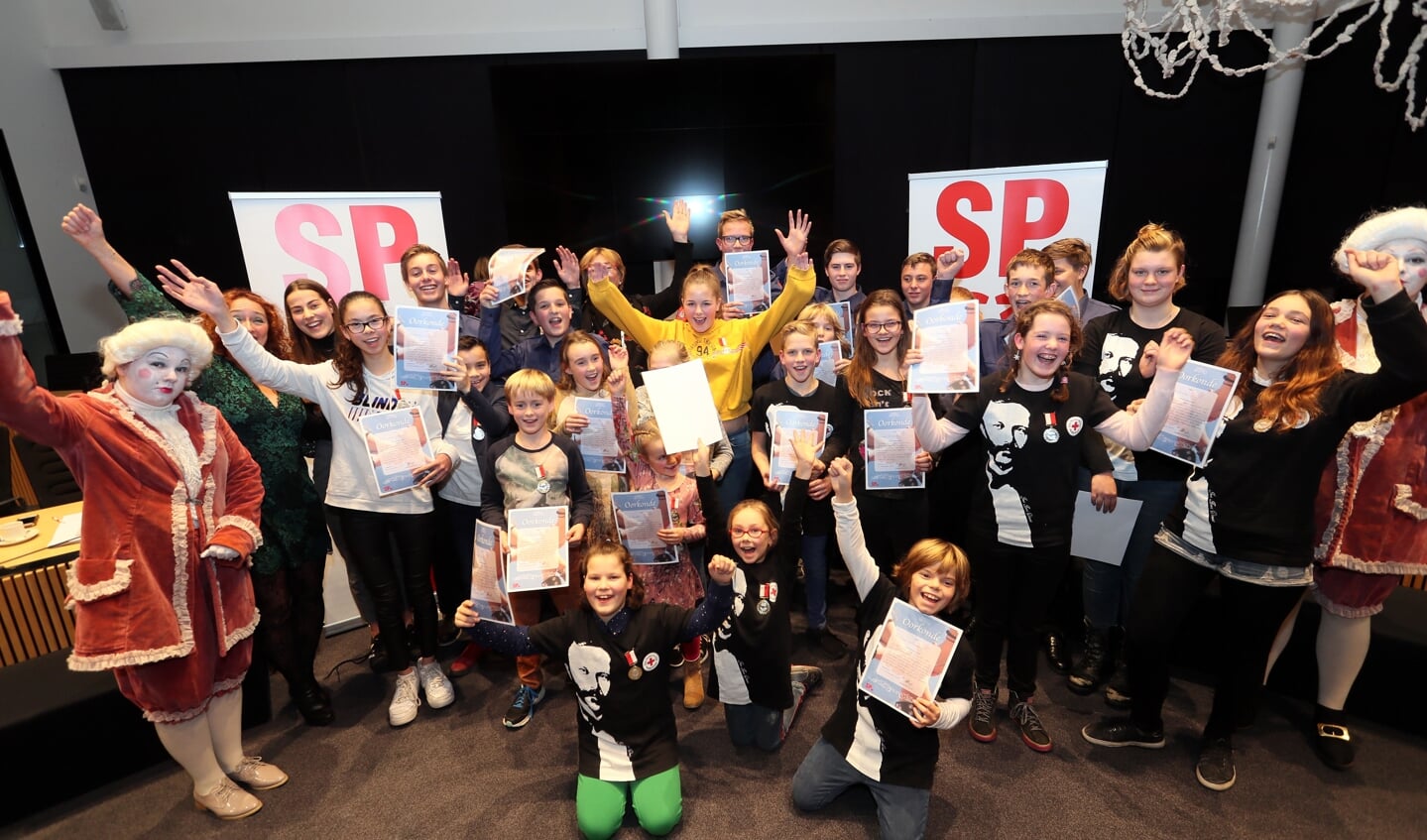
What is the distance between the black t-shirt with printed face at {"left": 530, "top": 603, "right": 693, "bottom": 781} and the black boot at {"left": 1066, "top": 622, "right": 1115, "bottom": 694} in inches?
70.2

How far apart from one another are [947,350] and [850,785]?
5.00ft

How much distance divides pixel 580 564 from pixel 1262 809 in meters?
2.54

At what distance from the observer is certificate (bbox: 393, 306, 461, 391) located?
2.56 metres

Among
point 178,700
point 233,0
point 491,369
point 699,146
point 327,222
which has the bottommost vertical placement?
point 178,700

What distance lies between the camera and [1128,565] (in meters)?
2.84

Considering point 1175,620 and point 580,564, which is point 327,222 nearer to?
point 580,564

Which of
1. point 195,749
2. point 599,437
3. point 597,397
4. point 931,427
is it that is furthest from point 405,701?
point 931,427

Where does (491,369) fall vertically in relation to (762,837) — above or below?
above

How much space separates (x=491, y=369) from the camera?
330cm

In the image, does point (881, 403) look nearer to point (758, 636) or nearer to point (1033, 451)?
point (1033, 451)

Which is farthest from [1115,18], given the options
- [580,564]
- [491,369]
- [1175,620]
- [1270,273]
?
[580,564]

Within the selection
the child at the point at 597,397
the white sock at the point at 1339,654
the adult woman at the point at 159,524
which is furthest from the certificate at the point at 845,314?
the adult woman at the point at 159,524

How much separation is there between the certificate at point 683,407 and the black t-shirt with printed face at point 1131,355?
1.44 meters

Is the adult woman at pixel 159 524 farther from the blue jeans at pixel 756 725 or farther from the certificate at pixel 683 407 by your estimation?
the blue jeans at pixel 756 725
